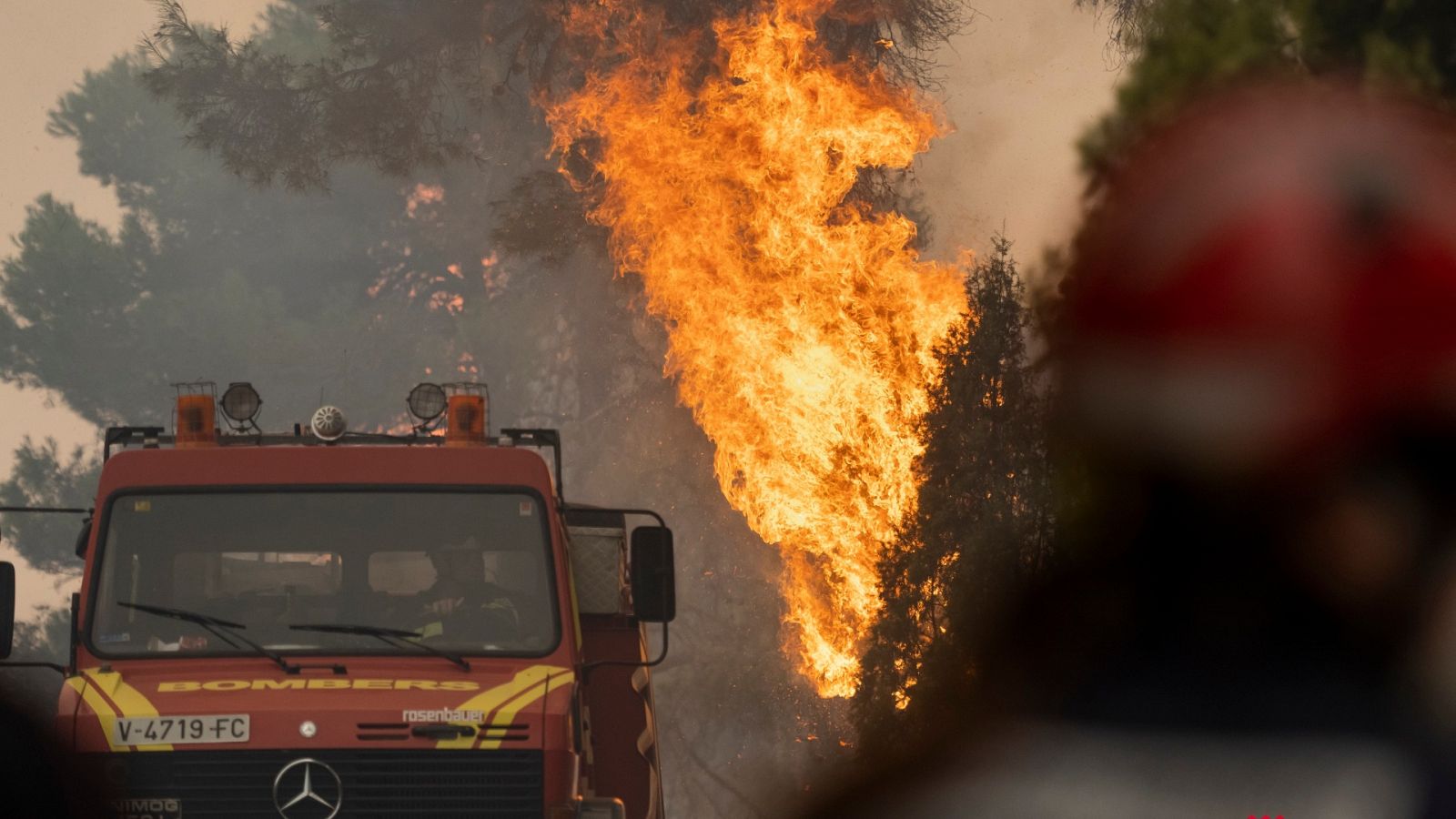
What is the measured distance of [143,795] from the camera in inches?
338

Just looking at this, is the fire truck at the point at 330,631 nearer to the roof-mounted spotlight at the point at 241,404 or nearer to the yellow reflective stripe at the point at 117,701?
the yellow reflective stripe at the point at 117,701

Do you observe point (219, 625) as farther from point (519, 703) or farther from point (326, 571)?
point (519, 703)

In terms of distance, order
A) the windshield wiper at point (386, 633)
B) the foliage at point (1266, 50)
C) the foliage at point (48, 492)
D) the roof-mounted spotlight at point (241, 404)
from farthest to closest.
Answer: the foliage at point (48, 492)
the roof-mounted spotlight at point (241, 404)
the windshield wiper at point (386, 633)
the foliage at point (1266, 50)

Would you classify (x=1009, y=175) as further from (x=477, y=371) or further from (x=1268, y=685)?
(x=477, y=371)

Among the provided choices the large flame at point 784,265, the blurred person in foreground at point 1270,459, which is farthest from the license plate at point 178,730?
the large flame at point 784,265

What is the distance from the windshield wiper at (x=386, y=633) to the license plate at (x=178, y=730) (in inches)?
21.9

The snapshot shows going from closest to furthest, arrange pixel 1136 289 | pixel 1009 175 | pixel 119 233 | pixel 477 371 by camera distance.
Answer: pixel 1136 289, pixel 1009 175, pixel 477 371, pixel 119 233

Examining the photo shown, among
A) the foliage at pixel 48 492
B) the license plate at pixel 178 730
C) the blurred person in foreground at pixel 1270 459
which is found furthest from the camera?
the foliage at pixel 48 492

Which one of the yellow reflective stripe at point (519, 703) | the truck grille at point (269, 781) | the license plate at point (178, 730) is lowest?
the truck grille at point (269, 781)

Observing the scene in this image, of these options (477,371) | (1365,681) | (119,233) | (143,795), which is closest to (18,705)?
(143,795)

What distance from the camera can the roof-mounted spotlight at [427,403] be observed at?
1036 cm

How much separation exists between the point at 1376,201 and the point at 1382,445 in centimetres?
107

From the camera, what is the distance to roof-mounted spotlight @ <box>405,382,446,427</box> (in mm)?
10359

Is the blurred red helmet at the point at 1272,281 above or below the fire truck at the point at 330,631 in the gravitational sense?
above
